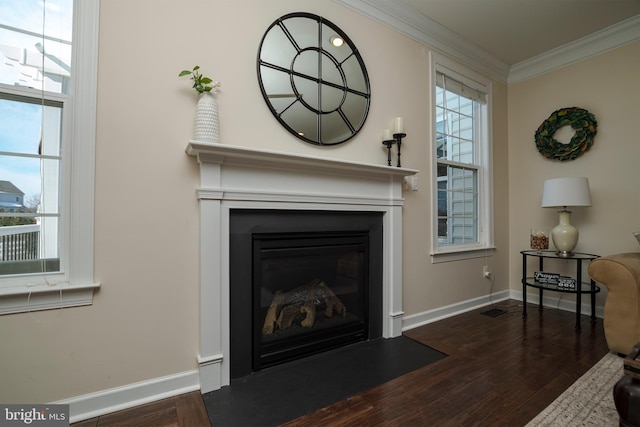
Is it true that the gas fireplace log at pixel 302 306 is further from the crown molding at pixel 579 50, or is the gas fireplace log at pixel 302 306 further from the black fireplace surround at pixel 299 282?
the crown molding at pixel 579 50

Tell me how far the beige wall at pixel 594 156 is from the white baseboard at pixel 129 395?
3.59 m

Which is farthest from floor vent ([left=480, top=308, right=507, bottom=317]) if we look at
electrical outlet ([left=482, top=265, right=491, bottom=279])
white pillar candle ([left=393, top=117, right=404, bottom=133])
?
white pillar candle ([left=393, top=117, right=404, bottom=133])

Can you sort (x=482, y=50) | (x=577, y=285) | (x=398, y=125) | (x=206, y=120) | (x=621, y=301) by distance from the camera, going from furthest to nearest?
1. (x=482, y=50)
2. (x=577, y=285)
3. (x=398, y=125)
4. (x=621, y=301)
5. (x=206, y=120)

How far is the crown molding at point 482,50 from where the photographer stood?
2.40 metres

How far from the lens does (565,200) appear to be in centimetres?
262

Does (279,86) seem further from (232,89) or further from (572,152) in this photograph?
(572,152)

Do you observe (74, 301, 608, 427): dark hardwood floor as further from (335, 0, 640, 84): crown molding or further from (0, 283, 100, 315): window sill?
(335, 0, 640, 84): crown molding

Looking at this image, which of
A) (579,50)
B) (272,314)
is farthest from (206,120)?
(579,50)

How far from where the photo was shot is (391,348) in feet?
6.98

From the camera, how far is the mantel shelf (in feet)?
5.07

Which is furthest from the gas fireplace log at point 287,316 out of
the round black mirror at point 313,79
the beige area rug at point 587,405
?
→ the beige area rug at point 587,405

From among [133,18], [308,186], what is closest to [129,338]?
[308,186]

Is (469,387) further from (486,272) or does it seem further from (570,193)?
(570,193)

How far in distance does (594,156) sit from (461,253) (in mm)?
1637
